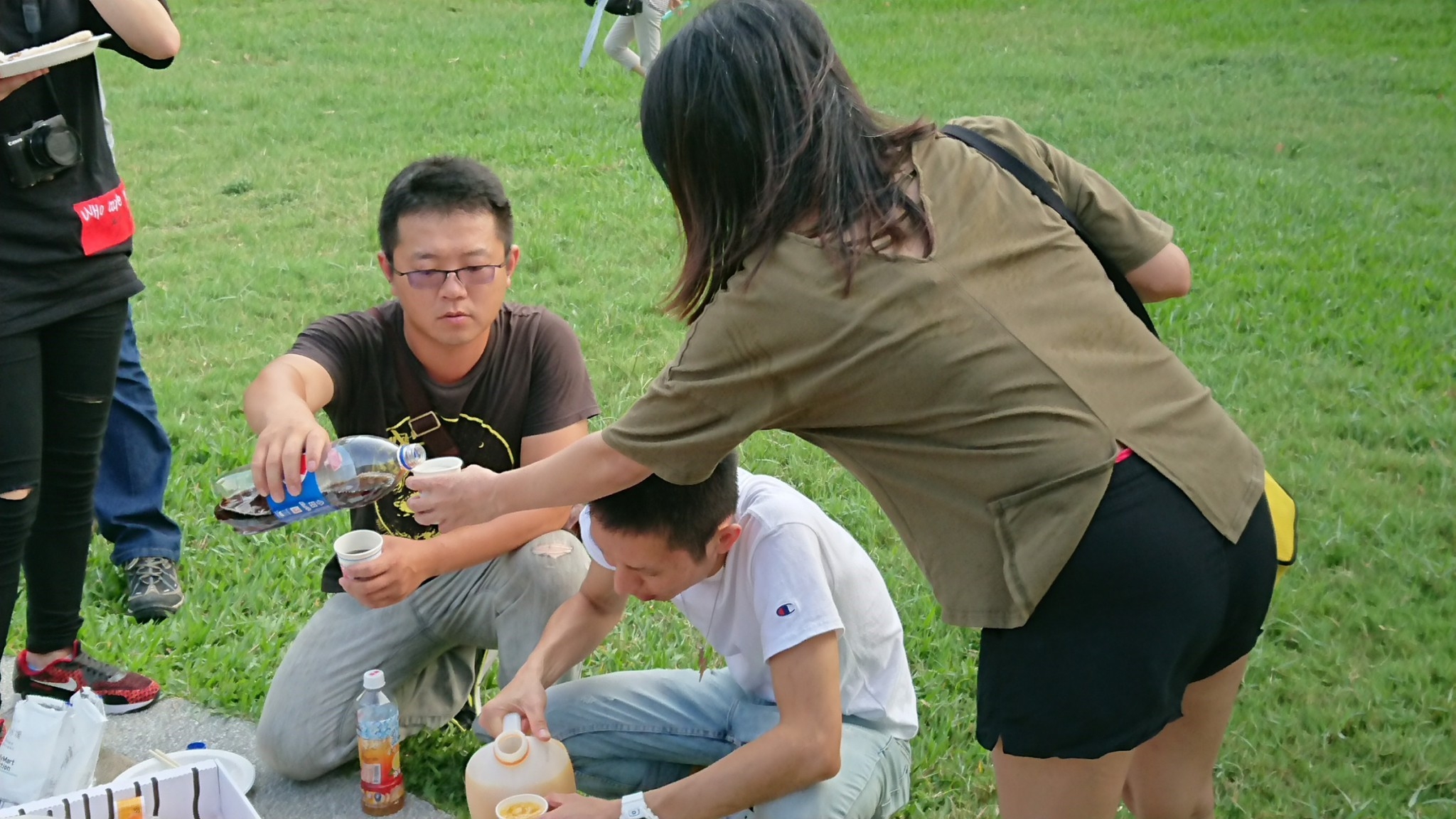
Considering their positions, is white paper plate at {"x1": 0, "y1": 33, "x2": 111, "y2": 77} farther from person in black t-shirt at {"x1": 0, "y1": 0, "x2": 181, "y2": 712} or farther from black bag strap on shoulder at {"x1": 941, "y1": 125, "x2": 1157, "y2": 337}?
black bag strap on shoulder at {"x1": 941, "y1": 125, "x2": 1157, "y2": 337}

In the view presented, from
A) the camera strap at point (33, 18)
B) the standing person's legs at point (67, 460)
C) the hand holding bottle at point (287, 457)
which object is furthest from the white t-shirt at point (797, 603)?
the camera strap at point (33, 18)

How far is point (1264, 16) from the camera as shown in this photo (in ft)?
44.5

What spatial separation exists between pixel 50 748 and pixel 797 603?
1608 mm

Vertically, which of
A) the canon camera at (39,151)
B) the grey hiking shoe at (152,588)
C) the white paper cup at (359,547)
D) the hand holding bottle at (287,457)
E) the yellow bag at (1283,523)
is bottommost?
the grey hiking shoe at (152,588)

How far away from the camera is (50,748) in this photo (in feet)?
9.55

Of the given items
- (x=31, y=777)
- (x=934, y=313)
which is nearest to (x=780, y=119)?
(x=934, y=313)

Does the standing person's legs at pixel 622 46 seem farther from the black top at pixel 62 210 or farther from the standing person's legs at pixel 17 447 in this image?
the standing person's legs at pixel 17 447

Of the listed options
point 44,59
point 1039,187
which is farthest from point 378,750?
point 1039,187

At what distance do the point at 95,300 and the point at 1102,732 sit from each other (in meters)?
2.35

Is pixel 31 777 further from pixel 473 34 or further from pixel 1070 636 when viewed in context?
pixel 473 34

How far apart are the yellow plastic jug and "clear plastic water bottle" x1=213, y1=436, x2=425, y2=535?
0.58 metres

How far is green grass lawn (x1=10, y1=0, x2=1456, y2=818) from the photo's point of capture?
3.52 m

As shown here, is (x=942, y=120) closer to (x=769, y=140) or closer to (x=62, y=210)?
(x=62, y=210)

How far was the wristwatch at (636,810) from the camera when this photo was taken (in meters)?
2.55
